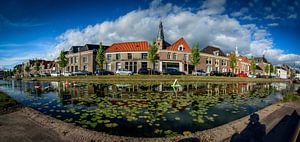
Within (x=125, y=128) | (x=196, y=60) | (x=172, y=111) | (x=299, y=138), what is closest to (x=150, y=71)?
(x=196, y=60)

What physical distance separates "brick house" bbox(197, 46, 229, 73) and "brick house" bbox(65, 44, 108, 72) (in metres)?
33.0

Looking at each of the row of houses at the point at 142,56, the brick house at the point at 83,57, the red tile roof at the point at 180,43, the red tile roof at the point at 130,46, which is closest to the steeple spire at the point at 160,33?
the row of houses at the point at 142,56

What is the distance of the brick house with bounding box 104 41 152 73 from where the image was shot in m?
46.1

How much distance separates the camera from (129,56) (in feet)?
156

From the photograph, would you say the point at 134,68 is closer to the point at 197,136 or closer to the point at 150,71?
the point at 150,71

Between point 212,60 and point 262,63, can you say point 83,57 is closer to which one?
point 212,60

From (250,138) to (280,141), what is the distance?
8.54 feet

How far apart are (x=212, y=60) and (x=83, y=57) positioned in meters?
42.9

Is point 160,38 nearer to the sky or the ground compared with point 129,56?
nearer to the sky

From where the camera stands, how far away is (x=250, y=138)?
2.54 m

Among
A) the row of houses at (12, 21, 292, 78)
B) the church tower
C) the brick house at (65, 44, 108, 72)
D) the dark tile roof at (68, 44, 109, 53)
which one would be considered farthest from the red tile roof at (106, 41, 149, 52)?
the dark tile roof at (68, 44, 109, 53)

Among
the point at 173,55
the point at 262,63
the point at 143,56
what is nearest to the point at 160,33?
the point at 173,55

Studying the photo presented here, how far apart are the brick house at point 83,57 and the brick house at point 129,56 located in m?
4.87

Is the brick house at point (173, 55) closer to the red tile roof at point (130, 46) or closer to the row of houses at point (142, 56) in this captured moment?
the row of houses at point (142, 56)
